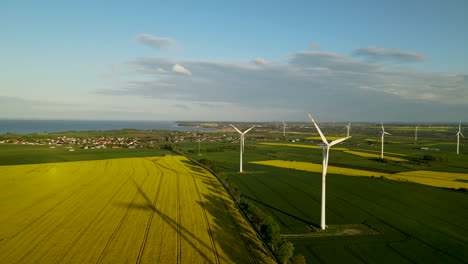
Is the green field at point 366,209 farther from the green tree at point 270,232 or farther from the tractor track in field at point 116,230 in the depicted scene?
the green tree at point 270,232

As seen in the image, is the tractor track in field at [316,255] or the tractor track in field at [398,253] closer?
the tractor track in field at [316,255]

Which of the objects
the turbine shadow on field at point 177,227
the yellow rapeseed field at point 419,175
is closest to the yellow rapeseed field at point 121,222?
the turbine shadow on field at point 177,227

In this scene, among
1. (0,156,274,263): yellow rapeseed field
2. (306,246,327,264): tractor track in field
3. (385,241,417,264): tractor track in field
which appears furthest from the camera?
(0,156,274,263): yellow rapeseed field

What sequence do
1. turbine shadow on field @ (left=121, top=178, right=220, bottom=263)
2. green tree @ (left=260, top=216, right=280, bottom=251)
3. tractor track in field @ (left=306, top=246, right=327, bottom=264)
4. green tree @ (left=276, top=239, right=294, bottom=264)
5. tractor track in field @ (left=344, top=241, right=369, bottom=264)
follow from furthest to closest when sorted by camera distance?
green tree @ (left=260, top=216, right=280, bottom=251)
turbine shadow on field @ (left=121, top=178, right=220, bottom=263)
tractor track in field @ (left=344, top=241, right=369, bottom=264)
tractor track in field @ (left=306, top=246, right=327, bottom=264)
green tree @ (left=276, top=239, right=294, bottom=264)

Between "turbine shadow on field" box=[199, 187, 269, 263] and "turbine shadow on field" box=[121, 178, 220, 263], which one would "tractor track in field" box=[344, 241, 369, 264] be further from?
"turbine shadow on field" box=[121, 178, 220, 263]

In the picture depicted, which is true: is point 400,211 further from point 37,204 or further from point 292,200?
point 37,204

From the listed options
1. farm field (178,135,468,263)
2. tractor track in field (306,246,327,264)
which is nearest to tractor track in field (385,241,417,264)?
farm field (178,135,468,263)
